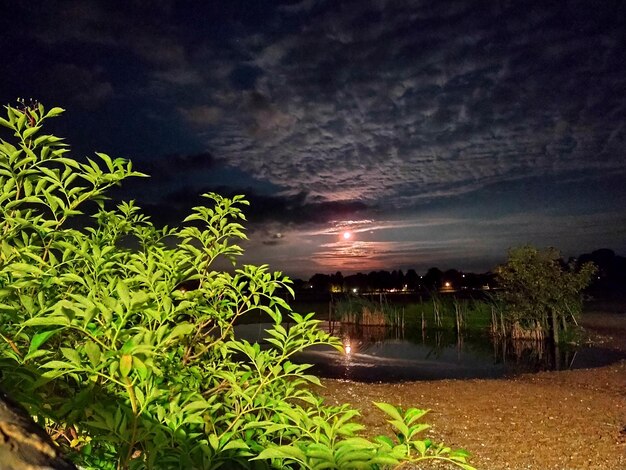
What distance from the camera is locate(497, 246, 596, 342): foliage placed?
→ 17.2 m

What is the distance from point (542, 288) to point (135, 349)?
59.5 ft

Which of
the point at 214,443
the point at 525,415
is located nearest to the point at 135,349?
the point at 214,443

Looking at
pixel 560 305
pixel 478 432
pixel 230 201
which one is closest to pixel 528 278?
pixel 560 305

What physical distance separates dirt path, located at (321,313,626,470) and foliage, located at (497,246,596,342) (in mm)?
5276

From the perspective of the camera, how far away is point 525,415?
Answer: 789 centimetres

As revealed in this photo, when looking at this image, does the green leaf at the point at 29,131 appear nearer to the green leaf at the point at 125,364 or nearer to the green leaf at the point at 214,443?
the green leaf at the point at 125,364

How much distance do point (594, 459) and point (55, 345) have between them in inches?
247

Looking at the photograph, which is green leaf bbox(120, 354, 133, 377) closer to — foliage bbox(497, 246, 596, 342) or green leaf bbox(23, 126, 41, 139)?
green leaf bbox(23, 126, 41, 139)

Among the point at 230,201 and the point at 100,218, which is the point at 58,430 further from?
the point at 230,201

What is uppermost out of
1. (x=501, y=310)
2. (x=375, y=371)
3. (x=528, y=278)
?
(x=528, y=278)

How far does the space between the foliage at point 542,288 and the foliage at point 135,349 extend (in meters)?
17.3

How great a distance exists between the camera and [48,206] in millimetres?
1938

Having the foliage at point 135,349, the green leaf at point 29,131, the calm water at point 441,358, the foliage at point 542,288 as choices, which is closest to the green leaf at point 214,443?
the foliage at point 135,349

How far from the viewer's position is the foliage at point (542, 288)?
56.4 ft
